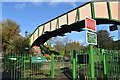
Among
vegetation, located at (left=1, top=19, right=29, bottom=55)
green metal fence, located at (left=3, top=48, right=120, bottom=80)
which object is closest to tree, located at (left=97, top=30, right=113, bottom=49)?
vegetation, located at (left=1, top=19, right=29, bottom=55)

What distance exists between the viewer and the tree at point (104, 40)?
40169 millimetres

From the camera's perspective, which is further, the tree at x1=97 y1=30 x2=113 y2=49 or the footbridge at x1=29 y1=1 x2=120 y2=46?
the tree at x1=97 y1=30 x2=113 y2=49

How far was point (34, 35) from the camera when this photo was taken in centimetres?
2408

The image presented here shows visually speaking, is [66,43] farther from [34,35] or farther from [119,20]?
[119,20]

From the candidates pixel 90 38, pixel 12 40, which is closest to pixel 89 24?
pixel 90 38

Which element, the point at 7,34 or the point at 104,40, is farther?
the point at 104,40

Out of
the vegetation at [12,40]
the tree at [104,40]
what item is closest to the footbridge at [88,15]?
the vegetation at [12,40]

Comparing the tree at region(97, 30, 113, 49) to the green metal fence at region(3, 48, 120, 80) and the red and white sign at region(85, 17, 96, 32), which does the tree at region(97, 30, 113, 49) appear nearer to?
the green metal fence at region(3, 48, 120, 80)

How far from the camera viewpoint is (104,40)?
4241 centimetres

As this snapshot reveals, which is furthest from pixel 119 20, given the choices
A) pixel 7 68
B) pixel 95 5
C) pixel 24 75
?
pixel 7 68

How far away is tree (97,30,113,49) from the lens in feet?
132

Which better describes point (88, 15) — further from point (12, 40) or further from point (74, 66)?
point (12, 40)

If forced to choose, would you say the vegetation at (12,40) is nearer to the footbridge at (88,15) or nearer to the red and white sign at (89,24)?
the footbridge at (88,15)

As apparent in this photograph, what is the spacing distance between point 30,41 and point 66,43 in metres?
38.7
